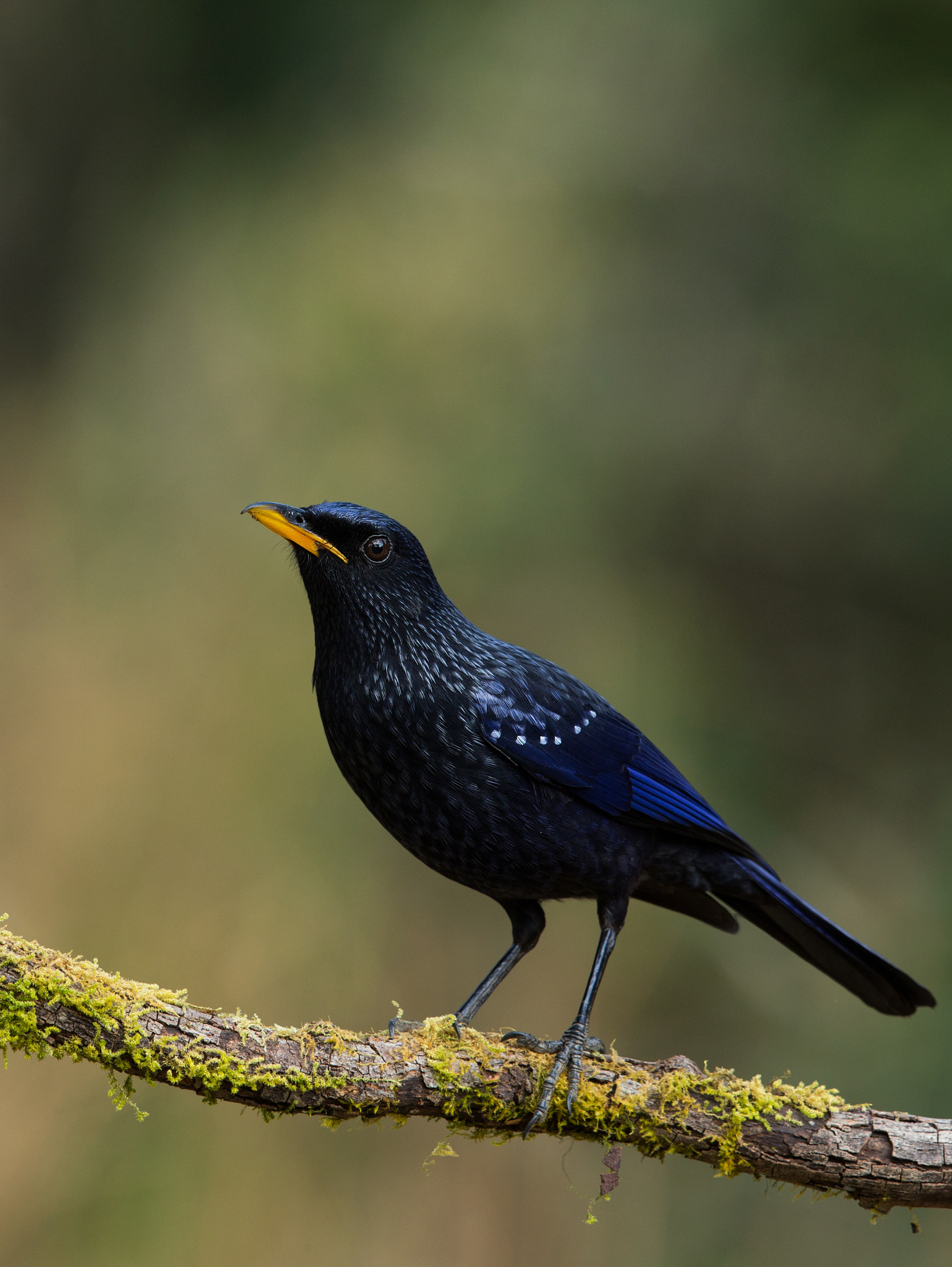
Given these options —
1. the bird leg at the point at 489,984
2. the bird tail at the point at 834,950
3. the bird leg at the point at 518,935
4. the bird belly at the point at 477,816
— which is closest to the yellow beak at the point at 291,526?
the bird belly at the point at 477,816

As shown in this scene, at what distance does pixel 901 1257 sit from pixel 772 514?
157 inches

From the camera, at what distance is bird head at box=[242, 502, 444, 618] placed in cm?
320

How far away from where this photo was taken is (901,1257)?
5.38 metres

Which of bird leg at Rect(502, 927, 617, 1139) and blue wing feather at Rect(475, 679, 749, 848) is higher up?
blue wing feather at Rect(475, 679, 749, 848)

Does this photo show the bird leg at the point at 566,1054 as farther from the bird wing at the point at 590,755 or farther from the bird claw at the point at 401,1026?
the bird wing at the point at 590,755

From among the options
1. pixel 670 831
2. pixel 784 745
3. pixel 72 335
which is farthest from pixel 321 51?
pixel 670 831

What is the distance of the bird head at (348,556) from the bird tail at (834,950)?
4.56 feet

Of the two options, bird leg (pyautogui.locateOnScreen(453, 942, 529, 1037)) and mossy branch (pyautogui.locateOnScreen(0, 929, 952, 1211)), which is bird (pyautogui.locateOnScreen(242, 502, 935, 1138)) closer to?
bird leg (pyautogui.locateOnScreen(453, 942, 529, 1037))

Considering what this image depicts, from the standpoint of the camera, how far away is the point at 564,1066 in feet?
9.47

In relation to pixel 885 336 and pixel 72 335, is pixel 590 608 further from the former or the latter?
pixel 72 335

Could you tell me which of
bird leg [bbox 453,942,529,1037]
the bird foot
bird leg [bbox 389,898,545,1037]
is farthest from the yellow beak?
the bird foot

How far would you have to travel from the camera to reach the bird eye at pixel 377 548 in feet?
10.6

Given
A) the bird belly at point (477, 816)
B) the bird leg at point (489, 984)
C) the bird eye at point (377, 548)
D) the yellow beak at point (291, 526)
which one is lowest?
the bird leg at point (489, 984)

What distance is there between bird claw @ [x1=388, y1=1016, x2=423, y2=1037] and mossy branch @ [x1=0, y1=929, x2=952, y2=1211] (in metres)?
0.22
